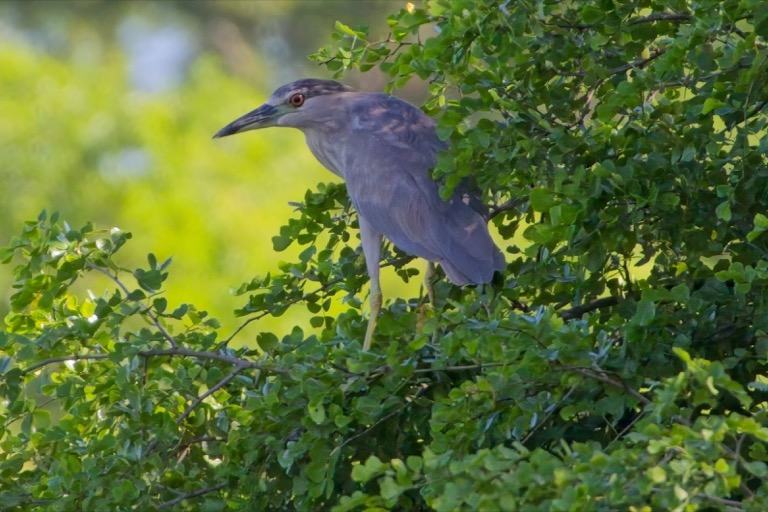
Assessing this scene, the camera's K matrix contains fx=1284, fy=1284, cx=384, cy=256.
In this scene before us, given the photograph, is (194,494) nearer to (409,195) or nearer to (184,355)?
(184,355)

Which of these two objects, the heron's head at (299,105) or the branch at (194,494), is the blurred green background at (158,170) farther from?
the branch at (194,494)

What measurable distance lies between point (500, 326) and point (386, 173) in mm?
1311

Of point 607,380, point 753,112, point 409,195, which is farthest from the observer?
point 409,195

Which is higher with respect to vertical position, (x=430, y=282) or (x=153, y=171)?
(x=153, y=171)

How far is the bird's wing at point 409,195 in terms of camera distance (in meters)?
2.61

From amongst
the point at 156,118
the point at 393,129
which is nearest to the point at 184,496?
the point at 393,129

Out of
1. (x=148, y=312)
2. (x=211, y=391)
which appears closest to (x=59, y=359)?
(x=148, y=312)

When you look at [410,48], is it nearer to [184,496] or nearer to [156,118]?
[184,496]

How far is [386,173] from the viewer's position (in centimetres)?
298

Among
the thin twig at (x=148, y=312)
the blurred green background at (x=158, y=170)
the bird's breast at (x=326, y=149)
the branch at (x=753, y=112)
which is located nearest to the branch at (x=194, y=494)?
the thin twig at (x=148, y=312)

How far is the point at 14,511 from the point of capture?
7.06 feet

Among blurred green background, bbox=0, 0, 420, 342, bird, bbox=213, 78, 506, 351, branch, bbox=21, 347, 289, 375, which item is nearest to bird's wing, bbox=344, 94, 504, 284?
bird, bbox=213, 78, 506, 351

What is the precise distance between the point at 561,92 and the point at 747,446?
0.68 meters

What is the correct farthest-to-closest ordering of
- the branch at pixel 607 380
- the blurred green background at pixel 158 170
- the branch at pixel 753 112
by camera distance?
the blurred green background at pixel 158 170 → the branch at pixel 753 112 → the branch at pixel 607 380
